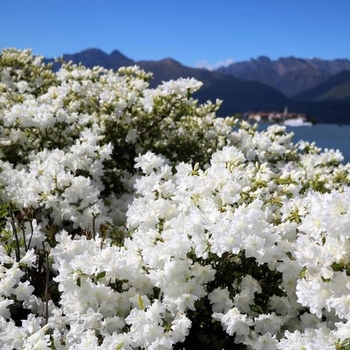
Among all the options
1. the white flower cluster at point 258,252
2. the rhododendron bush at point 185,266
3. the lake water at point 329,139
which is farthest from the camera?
the lake water at point 329,139

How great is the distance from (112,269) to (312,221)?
1.13m

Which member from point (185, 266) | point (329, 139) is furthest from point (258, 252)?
point (329, 139)

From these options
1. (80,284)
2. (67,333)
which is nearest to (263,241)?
(80,284)

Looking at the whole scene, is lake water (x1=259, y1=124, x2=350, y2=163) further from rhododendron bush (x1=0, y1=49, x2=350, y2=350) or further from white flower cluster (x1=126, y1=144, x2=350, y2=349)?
white flower cluster (x1=126, y1=144, x2=350, y2=349)

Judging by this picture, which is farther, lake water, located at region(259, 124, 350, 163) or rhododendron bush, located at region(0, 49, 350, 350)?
lake water, located at region(259, 124, 350, 163)

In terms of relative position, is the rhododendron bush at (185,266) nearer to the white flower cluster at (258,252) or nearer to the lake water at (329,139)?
the white flower cluster at (258,252)

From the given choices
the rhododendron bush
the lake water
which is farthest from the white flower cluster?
the lake water

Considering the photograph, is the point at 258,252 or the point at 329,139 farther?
the point at 329,139

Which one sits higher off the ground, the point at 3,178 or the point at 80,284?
the point at 3,178

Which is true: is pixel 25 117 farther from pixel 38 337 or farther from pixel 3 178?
pixel 38 337

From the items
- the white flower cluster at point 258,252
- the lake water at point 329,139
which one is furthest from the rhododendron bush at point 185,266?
the lake water at point 329,139

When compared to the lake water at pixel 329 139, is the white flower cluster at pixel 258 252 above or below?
above

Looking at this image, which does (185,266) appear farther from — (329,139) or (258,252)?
(329,139)

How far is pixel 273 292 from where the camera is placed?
9.89 feet
